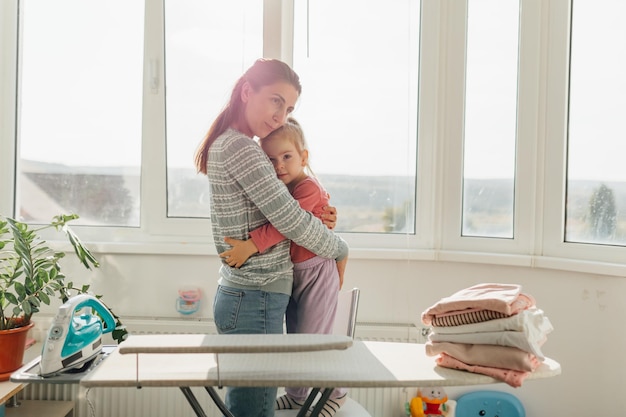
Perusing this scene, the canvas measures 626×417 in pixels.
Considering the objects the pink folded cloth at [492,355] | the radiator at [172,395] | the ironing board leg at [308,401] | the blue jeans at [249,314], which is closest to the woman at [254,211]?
the blue jeans at [249,314]

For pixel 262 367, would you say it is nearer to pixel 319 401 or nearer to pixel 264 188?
pixel 319 401

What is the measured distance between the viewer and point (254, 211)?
150 cm

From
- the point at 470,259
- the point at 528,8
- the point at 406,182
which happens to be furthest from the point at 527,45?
the point at 470,259

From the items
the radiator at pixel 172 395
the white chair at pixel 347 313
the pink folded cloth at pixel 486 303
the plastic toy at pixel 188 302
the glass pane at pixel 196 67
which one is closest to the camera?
the pink folded cloth at pixel 486 303

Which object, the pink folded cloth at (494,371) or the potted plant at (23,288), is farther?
the potted plant at (23,288)

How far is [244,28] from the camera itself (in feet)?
7.98

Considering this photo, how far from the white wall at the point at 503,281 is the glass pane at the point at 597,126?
0.24m

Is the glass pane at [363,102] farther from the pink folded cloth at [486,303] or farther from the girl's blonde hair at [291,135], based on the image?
the pink folded cloth at [486,303]

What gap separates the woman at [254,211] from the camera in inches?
55.9

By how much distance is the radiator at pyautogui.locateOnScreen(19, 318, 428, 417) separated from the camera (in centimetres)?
221

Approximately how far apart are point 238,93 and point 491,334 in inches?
36.6

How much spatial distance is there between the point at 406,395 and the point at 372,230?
710mm

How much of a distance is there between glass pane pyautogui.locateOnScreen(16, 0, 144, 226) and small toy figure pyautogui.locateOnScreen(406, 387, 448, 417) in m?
1.44

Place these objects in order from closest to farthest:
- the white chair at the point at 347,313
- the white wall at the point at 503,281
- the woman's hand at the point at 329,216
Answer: the woman's hand at the point at 329,216 → the white chair at the point at 347,313 → the white wall at the point at 503,281
